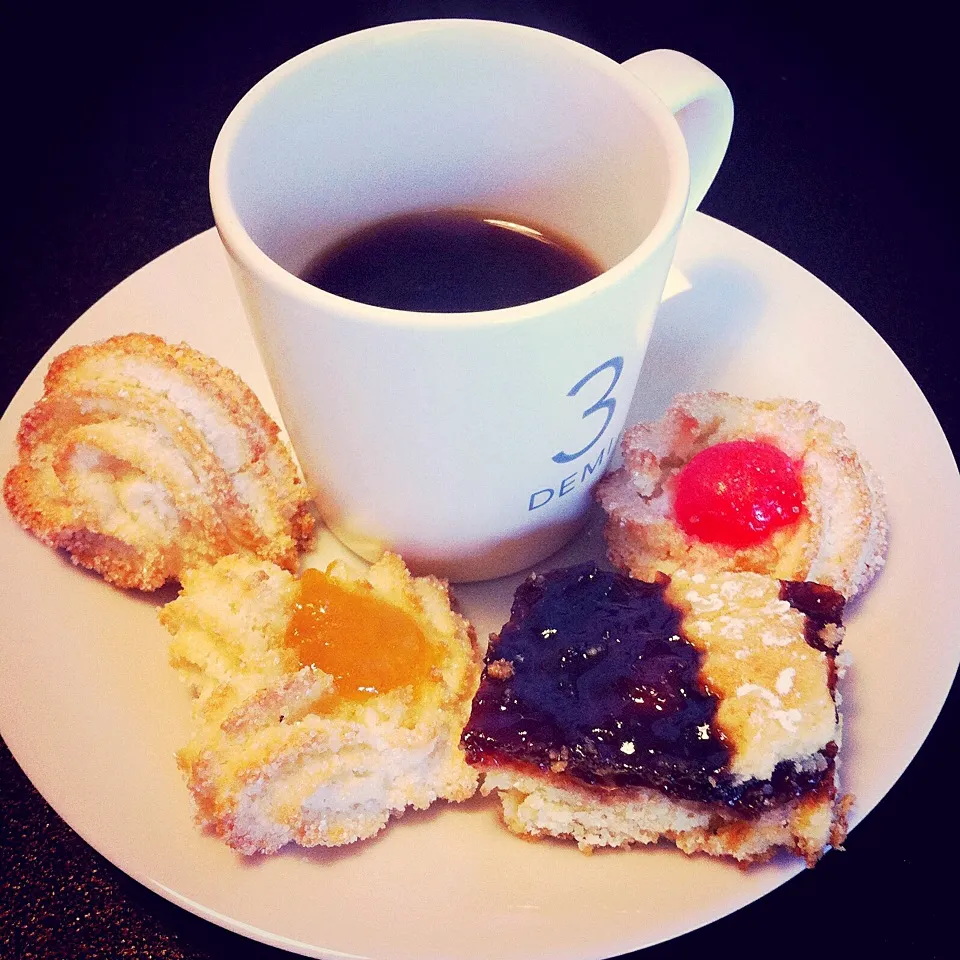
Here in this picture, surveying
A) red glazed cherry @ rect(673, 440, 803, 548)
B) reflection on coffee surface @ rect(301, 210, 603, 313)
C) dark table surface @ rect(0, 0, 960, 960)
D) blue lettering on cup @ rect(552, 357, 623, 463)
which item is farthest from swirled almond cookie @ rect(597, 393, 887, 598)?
dark table surface @ rect(0, 0, 960, 960)

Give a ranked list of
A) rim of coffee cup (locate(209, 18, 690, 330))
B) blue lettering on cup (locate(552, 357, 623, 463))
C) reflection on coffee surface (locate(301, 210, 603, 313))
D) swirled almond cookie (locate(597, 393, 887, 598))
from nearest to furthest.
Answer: rim of coffee cup (locate(209, 18, 690, 330))
blue lettering on cup (locate(552, 357, 623, 463))
swirled almond cookie (locate(597, 393, 887, 598))
reflection on coffee surface (locate(301, 210, 603, 313))

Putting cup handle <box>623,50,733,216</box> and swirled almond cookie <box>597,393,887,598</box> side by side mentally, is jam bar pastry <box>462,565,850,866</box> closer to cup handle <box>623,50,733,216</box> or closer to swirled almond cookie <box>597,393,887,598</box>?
swirled almond cookie <box>597,393,887,598</box>

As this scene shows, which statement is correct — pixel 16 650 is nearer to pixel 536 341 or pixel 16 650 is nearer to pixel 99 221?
pixel 536 341

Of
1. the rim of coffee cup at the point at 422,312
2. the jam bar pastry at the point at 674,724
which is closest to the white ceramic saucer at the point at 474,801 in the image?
the jam bar pastry at the point at 674,724

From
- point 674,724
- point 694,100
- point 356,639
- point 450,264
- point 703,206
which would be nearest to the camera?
point 674,724

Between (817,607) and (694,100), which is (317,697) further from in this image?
(694,100)

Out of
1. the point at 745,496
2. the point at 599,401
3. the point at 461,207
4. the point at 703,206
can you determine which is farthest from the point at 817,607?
the point at 703,206
